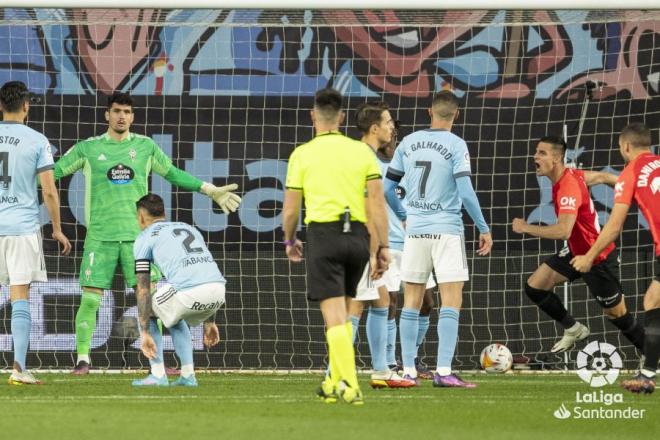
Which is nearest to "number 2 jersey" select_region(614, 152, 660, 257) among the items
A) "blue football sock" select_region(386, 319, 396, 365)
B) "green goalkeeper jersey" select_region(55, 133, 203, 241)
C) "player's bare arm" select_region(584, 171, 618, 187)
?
"player's bare arm" select_region(584, 171, 618, 187)

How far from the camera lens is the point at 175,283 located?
9.69 metres

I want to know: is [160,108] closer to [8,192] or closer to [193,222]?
[193,222]

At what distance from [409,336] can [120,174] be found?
2894 millimetres

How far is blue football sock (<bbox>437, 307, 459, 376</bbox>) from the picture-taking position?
31.8 ft

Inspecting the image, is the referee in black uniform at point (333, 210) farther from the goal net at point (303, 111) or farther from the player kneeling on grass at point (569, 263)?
the goal net at point (303, 111)

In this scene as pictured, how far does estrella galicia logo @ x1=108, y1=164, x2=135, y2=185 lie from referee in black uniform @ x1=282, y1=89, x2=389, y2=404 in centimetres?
340

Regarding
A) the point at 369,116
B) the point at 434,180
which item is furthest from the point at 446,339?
the point at 369,116

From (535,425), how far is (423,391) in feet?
7.63

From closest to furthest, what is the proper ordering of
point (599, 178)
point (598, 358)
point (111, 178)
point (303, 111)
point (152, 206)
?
point (152, 206), point (111, 178), point (599, 178), point (598, 358), point (303, 111)

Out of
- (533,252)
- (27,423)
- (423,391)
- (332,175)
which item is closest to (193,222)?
(533,252)

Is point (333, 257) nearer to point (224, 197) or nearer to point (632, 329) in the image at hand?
point (224, 197)

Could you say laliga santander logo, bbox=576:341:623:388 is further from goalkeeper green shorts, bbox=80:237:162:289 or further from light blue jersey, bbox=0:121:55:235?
light blue jersey, bbox=0:121:55:235

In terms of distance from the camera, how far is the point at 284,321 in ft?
44.0

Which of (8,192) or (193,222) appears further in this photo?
(193,222)
